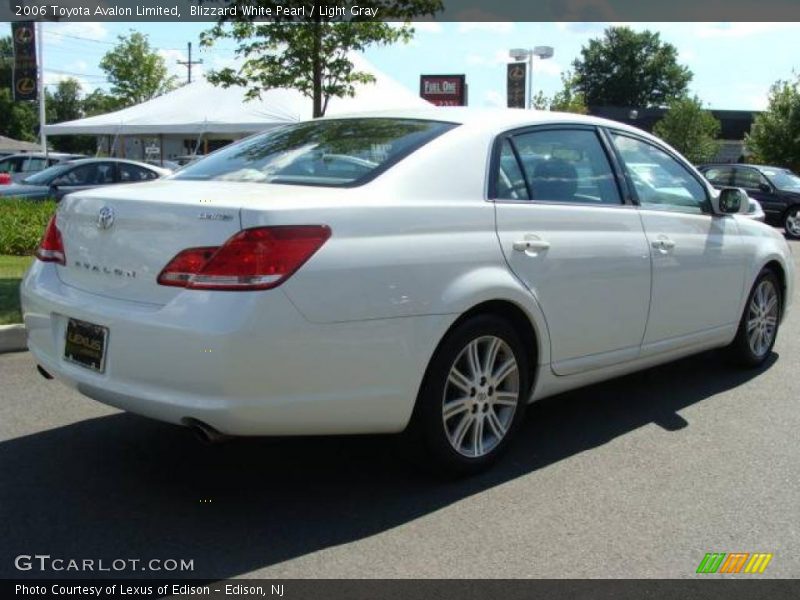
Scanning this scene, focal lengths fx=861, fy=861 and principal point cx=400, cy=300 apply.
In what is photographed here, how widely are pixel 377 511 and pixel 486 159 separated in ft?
5.45

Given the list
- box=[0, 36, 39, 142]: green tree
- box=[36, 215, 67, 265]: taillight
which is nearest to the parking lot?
box=[36, 215, 67, 265]: taillight

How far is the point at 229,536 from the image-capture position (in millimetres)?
3320

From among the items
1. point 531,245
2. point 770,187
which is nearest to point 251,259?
point 531,245

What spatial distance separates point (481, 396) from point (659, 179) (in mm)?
2049

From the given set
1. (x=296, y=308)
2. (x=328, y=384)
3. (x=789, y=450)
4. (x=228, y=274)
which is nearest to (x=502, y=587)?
(x=328, y=384)

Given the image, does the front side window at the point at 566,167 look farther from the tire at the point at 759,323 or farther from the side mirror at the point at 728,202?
the tire at the point at 759,323

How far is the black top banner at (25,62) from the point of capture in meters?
25.4

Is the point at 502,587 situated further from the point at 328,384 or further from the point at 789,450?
the point at 789,450

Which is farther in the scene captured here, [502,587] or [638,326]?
[638,326]

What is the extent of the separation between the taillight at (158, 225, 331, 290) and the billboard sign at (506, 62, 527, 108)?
23227 mm

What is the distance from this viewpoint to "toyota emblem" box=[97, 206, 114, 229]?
11.6ft

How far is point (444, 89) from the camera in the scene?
22.7 m

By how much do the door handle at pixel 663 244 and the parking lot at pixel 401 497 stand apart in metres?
0.98

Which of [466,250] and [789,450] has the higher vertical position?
[466,250]
